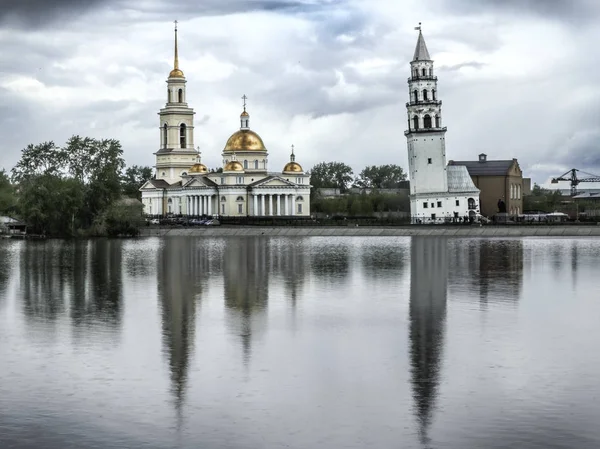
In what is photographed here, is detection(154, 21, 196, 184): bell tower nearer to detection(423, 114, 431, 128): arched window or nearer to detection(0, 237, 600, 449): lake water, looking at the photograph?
detection(423, 114, 431, 128): arched window

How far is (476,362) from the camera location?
66.9ft

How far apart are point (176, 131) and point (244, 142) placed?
14.1 m

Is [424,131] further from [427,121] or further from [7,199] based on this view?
[7,199]

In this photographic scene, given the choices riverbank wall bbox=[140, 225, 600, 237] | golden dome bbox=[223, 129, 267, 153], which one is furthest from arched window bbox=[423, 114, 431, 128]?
golden dome bbox=[223, 129, 267, 153]

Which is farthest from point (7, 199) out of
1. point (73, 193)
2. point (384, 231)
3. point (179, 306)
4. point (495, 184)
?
point (179, 306)

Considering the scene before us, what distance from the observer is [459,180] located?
107 metres

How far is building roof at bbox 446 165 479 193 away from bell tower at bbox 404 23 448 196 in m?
1.37

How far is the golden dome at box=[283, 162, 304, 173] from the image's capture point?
131 metres

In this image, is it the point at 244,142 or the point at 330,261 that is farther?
the point at 244,142

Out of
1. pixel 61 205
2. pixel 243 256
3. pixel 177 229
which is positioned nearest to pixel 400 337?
pixel 243 256

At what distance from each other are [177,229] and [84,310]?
236 feet

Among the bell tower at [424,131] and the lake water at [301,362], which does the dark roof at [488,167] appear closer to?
the bell tower at [424,131]

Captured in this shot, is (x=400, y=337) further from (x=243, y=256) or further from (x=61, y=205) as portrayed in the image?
(x=61, y=205)

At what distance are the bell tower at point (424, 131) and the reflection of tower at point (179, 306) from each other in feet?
163
